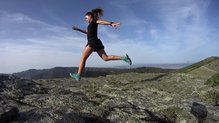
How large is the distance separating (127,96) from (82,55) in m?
2.96

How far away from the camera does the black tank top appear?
13.9 m

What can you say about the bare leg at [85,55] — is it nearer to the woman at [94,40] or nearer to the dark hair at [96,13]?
the woman at [94,40]

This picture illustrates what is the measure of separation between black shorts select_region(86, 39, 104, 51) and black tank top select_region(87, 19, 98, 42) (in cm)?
14

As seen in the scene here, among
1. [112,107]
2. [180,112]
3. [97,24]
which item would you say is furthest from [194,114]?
[97,24]

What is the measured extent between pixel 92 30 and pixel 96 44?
27.2 inches

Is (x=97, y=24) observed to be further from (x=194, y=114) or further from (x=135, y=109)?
(x=194, y=114)

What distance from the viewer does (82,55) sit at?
14.8 m

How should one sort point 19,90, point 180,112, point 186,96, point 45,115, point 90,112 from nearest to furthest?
point 45,115
point 90,112
point 180,112
point 19,90
point 186,96

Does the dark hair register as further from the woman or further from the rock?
the rock

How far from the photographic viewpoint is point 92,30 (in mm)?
13969

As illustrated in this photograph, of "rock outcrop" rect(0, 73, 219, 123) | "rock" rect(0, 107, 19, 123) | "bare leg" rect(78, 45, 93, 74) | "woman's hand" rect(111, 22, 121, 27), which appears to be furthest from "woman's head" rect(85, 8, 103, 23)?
"rock" rect(0, 107, 19, 123)

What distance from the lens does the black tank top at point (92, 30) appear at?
45.6ft

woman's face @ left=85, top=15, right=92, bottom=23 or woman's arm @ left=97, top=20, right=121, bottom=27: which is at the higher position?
woman's face @ left=85, top=15, right=92, bottom=23

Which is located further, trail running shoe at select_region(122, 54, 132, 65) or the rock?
trail running shoe at select_region(122, 54, 132, 65)
